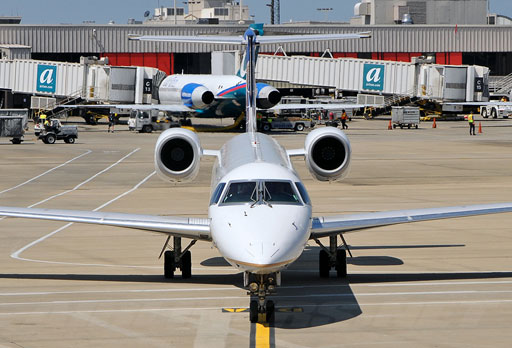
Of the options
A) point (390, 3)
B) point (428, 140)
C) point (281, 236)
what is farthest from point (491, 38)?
point (281, 236)

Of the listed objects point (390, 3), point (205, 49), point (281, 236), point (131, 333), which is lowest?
point (131, 333)

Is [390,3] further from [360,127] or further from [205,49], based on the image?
[360,127]

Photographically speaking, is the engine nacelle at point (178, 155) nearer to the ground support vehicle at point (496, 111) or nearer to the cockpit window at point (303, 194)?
the cockpit window at point (303, 194)

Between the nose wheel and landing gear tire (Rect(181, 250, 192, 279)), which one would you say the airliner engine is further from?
the nose wheel

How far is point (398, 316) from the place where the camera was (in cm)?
1658

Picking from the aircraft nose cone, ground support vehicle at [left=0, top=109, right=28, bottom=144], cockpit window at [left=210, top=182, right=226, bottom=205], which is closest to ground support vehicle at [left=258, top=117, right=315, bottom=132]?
ground support vehicle at [left=0, top=109, right=28, bottom=144]

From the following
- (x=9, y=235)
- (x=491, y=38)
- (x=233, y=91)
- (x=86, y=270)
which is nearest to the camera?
(x=86, y=270)

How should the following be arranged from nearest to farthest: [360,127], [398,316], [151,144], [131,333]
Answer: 1. [131,333]
2. [398,316]
3. [151,144]
4. [360,127]

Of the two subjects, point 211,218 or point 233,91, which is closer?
point 211,218

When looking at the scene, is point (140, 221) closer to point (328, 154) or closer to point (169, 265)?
point (169, 265)

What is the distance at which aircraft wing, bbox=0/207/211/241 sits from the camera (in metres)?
18.2

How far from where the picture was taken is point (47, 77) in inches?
3765

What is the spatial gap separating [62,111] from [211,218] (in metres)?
78.0

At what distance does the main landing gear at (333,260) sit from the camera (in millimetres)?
20219
